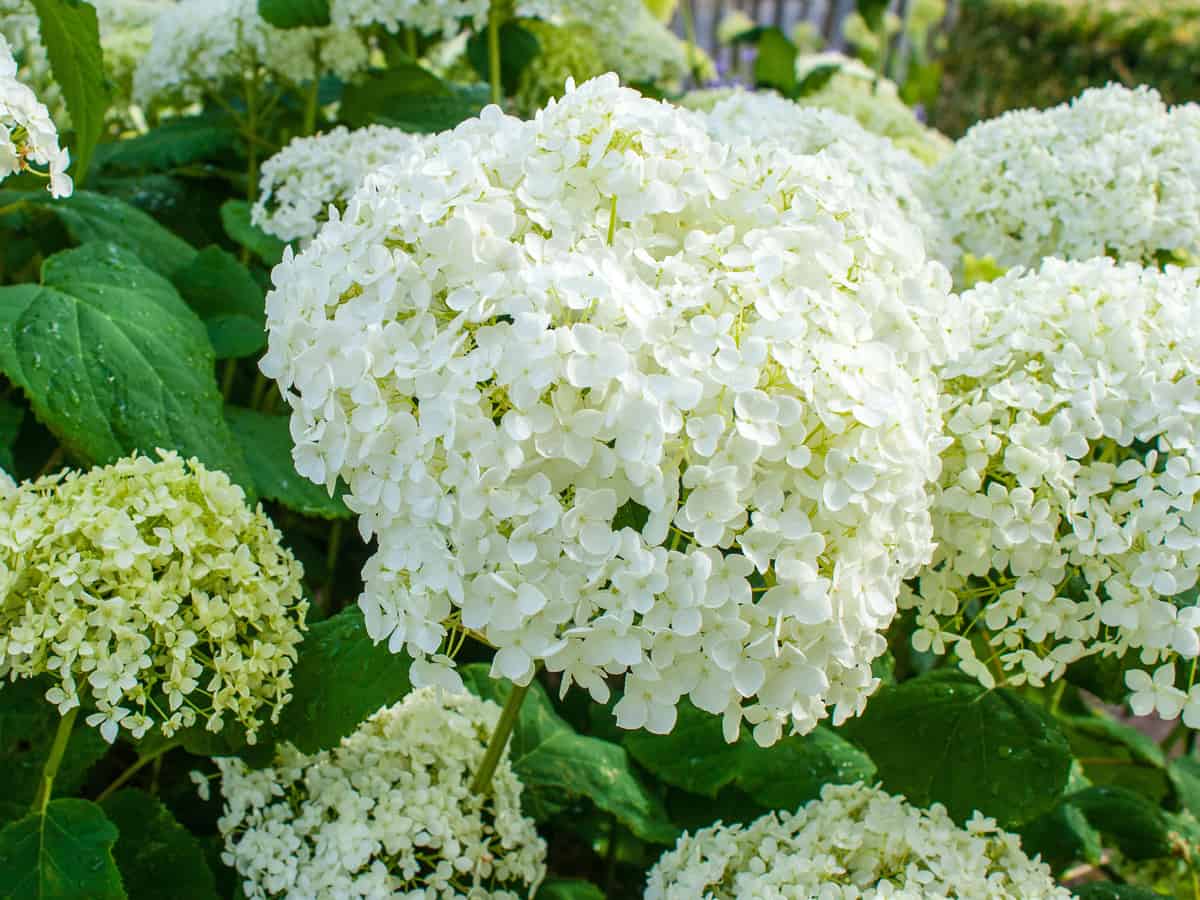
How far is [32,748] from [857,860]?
1098 millimetres

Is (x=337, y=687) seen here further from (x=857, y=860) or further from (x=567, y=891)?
(x=857, y=860)

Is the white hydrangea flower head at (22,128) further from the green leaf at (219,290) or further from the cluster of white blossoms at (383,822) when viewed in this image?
the cluster of white blossoms at (383,822)

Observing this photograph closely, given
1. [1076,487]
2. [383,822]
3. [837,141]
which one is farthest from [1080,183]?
[383,822]

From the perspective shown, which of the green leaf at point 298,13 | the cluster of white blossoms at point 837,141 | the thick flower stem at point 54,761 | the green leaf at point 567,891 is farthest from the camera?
the green leaf at point 298,13

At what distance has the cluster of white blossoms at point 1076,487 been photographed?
1430 mm

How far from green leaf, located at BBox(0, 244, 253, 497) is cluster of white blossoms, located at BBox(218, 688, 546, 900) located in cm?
39

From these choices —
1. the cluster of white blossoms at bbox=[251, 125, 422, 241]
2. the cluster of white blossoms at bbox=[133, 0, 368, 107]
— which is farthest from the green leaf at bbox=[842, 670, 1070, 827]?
the cluster of white blossoms at bbox=[133, 0, 368, 107]

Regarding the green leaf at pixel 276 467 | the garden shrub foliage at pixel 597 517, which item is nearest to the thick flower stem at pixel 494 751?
the garden shrub foliage at pixel 597 517

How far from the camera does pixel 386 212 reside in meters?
1.34

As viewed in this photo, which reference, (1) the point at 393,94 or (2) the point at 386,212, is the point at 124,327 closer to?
(2) the point at 386,212

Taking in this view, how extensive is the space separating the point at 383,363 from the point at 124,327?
66 cm

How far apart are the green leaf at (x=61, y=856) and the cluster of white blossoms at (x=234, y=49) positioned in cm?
A: 167

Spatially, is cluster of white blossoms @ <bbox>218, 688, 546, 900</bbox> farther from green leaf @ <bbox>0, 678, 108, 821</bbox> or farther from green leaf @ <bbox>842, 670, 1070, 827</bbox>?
Result: green leaf @ <bbox>842, 670, 1070, 827</bbox>

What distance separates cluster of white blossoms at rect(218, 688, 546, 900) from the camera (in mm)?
1531
